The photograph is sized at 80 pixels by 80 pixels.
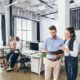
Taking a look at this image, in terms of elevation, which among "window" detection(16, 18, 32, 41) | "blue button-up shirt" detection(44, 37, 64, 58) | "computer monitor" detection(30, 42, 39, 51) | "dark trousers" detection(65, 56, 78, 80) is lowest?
"dark trousers" detection(65, 56, 78, 80)

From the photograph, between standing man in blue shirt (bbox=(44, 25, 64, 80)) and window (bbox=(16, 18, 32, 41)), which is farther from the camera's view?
window (bbox=(16, 18, 32, 41))

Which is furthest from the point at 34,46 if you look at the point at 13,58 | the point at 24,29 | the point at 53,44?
the point at 24,29

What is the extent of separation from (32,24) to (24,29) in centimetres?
99

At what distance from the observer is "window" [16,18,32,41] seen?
11.7 metres

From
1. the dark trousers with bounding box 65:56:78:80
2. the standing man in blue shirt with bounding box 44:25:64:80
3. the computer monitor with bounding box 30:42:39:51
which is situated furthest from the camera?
the computer monitor with bounding box 30:42:39:51

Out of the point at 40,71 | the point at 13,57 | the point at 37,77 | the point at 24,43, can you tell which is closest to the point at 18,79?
the point at 37,77

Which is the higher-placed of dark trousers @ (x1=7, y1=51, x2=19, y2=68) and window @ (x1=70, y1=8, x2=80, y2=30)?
window @ (x1=70, y1=8, x2=80, y2=30)

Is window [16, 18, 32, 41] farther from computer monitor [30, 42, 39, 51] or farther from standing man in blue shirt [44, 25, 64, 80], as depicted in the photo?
standing man in blue shirt [44, 25, 64, 80]

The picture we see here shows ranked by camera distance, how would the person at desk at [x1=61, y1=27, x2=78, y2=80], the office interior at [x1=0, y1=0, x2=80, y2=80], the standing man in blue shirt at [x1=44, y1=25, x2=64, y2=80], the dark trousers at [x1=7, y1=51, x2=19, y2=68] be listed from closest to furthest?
the standing man in blue shirt at [x1=44, y1=25, x2=64, y2=80] < the person at desk at [x1=61, y1=27, x2=78, y2=80] < the office interior at [x1=0, y1=0, x2=80, y2=80] < the dark trousers at [x1=7, y1=51, x2=19, y2=68]

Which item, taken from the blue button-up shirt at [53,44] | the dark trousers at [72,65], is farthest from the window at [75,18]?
the blue button-up shirt at [53,44]

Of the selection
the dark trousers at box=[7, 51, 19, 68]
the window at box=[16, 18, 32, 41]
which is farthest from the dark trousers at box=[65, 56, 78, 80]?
the window at box=[16, 18, 32, 41]

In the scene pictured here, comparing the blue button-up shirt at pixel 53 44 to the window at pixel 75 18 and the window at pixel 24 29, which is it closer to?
the window at pixel 75 18

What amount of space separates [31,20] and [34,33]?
1.14 m

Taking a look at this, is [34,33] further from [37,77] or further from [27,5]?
[37,77]
